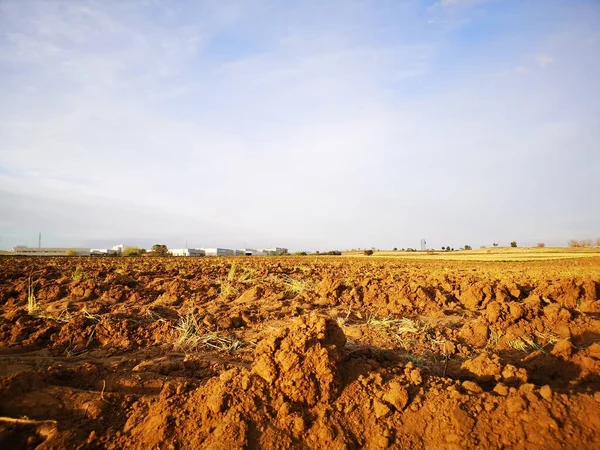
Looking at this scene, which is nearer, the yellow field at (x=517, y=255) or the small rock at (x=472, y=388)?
the small rock at (x=472, y=388)

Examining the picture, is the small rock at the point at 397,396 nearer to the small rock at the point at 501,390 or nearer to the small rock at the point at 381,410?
the small rock at the point at 381,410

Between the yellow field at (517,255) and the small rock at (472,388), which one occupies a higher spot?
the yellow field at (517,255)

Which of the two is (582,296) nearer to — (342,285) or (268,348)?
(342,285)

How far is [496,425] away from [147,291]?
27.8 ft

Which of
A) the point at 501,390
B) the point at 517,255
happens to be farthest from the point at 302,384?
the point at 517,255

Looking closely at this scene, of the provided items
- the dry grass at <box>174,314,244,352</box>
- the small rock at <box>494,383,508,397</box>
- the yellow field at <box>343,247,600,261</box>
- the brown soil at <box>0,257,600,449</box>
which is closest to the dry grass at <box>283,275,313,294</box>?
the brown soil at <box>0,257,600,449</box>

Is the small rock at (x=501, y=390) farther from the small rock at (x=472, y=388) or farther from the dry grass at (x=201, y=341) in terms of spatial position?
the dry grass at (x=201, y=341)

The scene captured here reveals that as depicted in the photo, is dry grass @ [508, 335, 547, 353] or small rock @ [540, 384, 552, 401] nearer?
small rock @ [540, 384, 552, 401]

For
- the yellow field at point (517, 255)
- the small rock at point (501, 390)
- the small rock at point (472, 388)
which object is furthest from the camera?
the yellow field at point (517, 255)

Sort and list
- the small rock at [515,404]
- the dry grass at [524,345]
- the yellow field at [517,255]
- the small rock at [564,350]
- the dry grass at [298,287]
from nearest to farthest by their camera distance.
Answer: the small rock at [515,404]
the small rock at [564,350]
the dry grass at [524,345]
the dry grass at [298,287]
the yellow field at [517,255]

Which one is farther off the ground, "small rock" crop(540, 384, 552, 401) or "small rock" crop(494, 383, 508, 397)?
"small rock" crop(540, 384, 552, 401)

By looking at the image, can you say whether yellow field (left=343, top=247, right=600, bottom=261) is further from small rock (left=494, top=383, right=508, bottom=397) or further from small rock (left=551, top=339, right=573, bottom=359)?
small rock (left=494, top=383, right=508, bottom=397)

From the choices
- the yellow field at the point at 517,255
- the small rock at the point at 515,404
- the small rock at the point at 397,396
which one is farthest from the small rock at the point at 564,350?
the yellow field at the point at 517,255

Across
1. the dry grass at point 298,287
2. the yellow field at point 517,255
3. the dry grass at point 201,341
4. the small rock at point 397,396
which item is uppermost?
the yellow field at point 517,255
